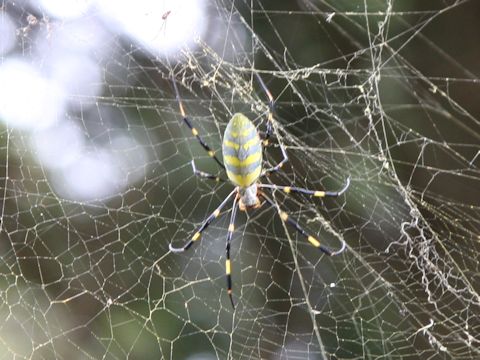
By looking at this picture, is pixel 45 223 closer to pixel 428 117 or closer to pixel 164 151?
pixel 164 151

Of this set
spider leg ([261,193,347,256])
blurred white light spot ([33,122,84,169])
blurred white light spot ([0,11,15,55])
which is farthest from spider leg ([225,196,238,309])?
blurred white light spot ([0,11,15,55])

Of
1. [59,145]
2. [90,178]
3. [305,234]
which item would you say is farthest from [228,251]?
[59,145]

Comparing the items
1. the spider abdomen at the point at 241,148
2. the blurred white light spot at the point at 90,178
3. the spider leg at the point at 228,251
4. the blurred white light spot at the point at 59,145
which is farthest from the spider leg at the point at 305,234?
the blurred white light spot at the point at 59,145

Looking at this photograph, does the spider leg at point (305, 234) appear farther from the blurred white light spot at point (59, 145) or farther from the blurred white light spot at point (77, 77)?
the blurred white light spot at point (59, 145)

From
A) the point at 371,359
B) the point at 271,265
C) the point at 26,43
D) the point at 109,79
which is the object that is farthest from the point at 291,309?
the point at 26,43

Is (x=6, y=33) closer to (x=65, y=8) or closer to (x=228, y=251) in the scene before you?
(x=65, y=8)

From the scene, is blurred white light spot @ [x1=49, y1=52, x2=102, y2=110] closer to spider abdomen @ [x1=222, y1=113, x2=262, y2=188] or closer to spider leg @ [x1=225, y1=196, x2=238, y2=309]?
spider leg @ [x1=225, y1=196, x2=238, y2=309]
